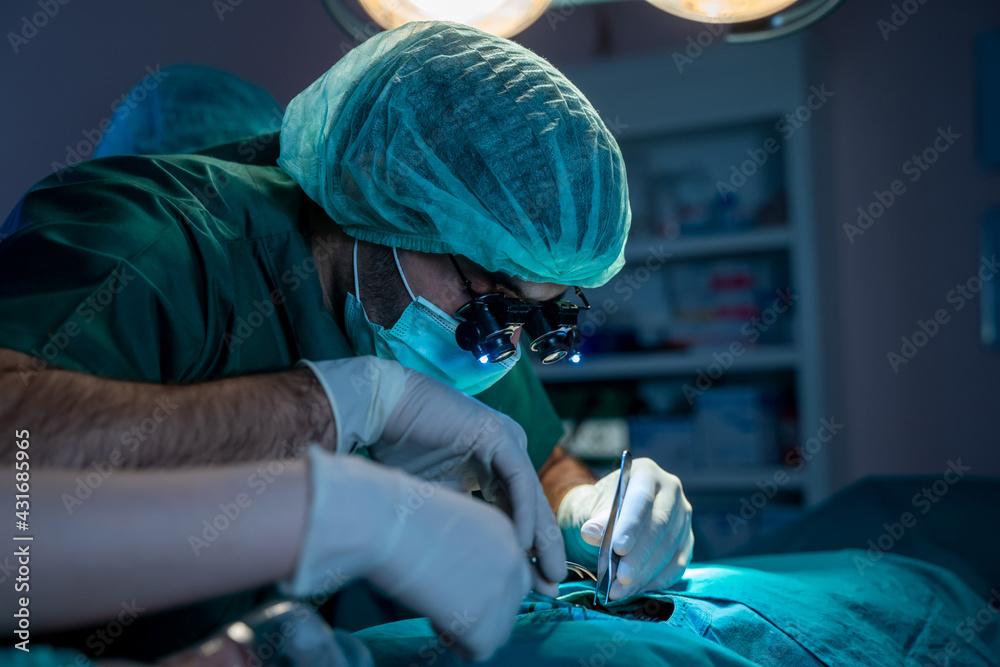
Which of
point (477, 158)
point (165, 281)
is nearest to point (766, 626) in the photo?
point (477, 158)

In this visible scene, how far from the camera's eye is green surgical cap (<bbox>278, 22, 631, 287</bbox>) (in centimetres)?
105

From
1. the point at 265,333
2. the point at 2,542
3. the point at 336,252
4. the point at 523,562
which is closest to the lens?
the point at 2,542

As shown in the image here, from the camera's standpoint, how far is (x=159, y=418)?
2.39 feet

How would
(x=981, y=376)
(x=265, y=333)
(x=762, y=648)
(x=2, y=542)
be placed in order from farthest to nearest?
(x=981, y=376) < (x=265, y=333) < (x=762, y=648) < (x=2, y=542)

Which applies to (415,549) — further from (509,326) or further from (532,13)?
(532,13)

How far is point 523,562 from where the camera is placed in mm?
703

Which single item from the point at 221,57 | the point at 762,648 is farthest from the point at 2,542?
the point at 221,57

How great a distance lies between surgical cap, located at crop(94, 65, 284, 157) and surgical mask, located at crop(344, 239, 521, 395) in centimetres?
95

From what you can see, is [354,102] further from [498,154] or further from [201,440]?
[201,440]

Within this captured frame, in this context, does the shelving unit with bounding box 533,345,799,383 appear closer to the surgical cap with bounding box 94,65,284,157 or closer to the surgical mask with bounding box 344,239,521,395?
the surgical cap with bounding box 94,65,284,157

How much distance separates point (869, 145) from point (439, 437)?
267cm

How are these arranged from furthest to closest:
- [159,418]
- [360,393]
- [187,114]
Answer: [187,114] → [360,393] → [159,418]

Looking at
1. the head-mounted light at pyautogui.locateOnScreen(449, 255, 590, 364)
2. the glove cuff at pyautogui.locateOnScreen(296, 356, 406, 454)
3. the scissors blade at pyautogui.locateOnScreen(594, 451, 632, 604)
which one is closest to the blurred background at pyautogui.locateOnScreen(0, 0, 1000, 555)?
the head-mounted light at pyautogui.locateOnScreen(449, 255, 590, 364)

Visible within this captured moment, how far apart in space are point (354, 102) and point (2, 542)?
0.79 metres
